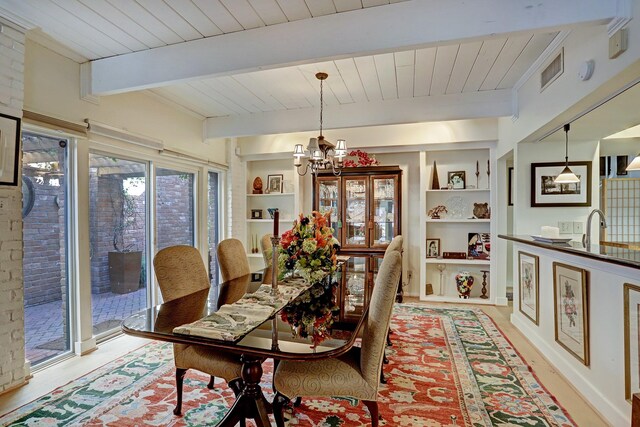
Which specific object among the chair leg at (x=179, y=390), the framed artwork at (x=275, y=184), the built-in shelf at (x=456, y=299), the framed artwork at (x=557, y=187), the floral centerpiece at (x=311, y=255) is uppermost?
the framed artwork at (x=275, y=184)

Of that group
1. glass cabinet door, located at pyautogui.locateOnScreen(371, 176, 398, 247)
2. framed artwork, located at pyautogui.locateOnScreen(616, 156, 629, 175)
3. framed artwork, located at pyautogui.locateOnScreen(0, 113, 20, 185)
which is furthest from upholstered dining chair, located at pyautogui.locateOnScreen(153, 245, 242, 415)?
framed artwork, located at pyautogui.locateOnScreen(616, 156, 629, 175)

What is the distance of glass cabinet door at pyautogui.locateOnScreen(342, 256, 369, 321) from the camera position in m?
1.81

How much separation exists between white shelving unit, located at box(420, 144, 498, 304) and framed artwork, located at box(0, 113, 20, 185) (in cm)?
425

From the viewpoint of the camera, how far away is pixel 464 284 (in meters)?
4.58

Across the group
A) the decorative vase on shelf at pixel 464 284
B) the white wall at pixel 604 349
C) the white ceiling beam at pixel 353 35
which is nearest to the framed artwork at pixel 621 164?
the decorative vase on shelf at pixel 464 284

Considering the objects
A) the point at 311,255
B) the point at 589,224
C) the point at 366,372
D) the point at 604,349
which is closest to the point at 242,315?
the point at 366,372

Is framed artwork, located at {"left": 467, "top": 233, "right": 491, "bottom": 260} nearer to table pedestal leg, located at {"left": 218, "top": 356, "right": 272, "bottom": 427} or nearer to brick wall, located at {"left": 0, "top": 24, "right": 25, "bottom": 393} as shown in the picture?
table pedestal leg, located at {"left": 218, "top": 356, "right": 272, "bottom": 427}

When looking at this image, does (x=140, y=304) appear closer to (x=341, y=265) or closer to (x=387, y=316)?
(x=341, y=265)

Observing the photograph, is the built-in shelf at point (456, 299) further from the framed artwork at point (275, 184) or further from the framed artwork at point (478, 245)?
the framed artwork at point (275, 184)

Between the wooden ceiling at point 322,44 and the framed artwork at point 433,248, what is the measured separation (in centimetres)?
197

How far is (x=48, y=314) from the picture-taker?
2734 millimetres

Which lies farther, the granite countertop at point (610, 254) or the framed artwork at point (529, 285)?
the framed artwork at point (529, 285)

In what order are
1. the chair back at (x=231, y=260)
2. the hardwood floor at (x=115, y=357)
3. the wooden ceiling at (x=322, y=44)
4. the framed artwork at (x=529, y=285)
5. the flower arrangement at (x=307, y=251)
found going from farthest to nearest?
the framed artwork at (x=529, y=285) < the chair back at (x=231, y=260) < the flower arrangement at (x=307, y=251) < the hardwood floor at (x=115, y=357) < the wooden ceiling at (x=322, y=44)

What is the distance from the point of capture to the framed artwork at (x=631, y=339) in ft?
5.66
